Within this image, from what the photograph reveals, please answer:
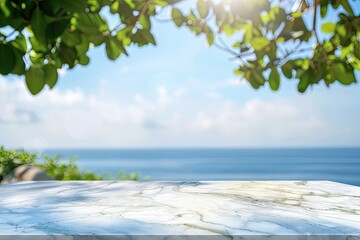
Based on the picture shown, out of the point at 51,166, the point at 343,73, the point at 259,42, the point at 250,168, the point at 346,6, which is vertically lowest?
the point at 250,168

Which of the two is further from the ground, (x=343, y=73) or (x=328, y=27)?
(x=328, y=27)

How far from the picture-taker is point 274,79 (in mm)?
2178

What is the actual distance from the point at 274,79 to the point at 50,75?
1.01 m

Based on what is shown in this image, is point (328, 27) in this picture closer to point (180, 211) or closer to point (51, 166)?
point (180, 211)

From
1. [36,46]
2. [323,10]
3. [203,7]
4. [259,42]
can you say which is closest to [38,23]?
[36,46]

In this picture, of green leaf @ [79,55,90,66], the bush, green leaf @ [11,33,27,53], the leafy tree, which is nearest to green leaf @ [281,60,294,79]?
the leafy tree

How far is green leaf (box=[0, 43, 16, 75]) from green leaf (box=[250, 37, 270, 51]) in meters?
1.15

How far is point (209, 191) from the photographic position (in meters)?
1.87

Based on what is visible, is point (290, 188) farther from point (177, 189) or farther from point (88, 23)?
point (88, 23)

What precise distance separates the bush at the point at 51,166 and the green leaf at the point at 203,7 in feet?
14.9

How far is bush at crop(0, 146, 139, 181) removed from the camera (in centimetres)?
612

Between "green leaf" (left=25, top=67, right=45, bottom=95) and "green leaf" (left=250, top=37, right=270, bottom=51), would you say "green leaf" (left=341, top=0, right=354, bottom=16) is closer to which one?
"green leaf" (left=250, top=37, right=270, bottom=51)

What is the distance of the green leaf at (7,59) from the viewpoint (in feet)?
4.66

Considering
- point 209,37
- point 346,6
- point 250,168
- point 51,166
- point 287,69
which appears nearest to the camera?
point 346,6
